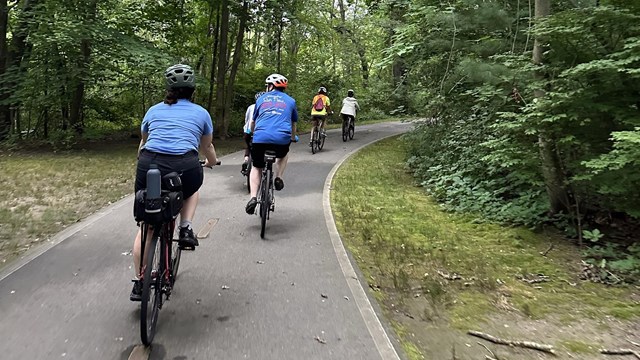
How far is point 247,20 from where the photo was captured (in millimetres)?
20047

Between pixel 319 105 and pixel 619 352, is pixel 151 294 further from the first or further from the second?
pixel 319 105

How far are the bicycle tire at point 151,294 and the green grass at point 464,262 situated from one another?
255 cm

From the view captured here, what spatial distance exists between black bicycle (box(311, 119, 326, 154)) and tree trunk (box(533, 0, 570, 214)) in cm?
912

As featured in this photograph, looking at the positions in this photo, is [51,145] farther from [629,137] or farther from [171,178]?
[629,137]

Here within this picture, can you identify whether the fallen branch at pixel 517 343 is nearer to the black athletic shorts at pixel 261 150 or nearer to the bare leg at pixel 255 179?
the bare leg at pixel 255 179

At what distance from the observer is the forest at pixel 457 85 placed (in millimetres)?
6598

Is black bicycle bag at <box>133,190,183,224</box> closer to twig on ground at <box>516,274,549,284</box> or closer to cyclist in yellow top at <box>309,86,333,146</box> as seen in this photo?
twig on ground at <box>516,274,549,284</box>

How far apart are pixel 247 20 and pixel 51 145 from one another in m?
8.72

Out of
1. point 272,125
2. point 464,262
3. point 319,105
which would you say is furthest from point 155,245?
point 319,105

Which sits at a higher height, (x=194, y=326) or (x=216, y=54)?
(x=216, y=54)

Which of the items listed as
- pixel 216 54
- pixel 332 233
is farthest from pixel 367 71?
pixel 332 233

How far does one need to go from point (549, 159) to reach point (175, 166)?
5.90 meters

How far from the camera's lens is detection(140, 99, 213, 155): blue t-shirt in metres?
4.17

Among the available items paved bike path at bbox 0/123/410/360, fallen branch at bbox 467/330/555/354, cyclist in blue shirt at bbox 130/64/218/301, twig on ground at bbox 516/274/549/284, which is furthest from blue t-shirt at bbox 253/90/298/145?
fallen branch at bbox 467/330/555/354
